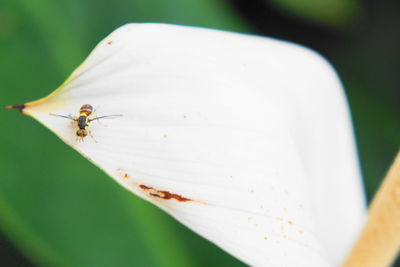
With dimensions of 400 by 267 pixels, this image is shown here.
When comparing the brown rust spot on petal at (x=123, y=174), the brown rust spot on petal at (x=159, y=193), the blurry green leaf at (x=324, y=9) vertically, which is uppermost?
the blurry green leaf at (x=324, y=9)

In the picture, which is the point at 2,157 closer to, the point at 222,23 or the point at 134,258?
the point at 134,258

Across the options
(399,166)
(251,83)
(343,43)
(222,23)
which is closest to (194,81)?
(251,83)

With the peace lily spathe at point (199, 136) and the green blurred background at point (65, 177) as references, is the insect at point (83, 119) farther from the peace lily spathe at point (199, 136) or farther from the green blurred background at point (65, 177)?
the green blurred background at point (65, 177)

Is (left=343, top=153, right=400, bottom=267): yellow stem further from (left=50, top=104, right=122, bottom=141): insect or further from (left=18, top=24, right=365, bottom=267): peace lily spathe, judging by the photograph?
(left=50, top=104, right=122, bottom=141): insect

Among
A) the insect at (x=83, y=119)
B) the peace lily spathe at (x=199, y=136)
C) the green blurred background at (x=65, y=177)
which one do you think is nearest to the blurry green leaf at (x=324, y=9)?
the green blurred background at (x=65, y=177)

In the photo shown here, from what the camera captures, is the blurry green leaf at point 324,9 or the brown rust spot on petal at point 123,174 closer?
the brown rust spot on petal at point 123,174

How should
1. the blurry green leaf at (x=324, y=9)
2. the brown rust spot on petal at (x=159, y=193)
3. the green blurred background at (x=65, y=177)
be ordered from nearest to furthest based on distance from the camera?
the brown rust spot on petal at (x=159, y=193)
the green blurred background at (x=65, y=177)
the blurry green leaf at (x=324, y=9)

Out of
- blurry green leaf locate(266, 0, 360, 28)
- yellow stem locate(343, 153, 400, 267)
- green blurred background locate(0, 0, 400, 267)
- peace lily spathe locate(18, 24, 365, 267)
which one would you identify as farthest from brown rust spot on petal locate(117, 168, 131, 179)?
blurry green leaf locate(266, 0, 360, 28)

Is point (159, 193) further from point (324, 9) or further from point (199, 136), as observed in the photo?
point (324, 9)
